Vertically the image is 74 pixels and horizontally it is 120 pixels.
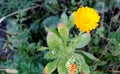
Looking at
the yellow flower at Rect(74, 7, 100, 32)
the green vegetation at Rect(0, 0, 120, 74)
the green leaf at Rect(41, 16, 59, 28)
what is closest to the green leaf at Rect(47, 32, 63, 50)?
the green vegetation at Rect(0, 0, 120, 74)

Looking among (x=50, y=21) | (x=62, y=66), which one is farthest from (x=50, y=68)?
(x=50, y=21)

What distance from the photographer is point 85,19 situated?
138 cm

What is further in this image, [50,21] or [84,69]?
[50,21]

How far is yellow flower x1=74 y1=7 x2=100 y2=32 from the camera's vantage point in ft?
4.42

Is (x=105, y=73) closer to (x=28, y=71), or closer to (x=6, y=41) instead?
(x=28, y=71)

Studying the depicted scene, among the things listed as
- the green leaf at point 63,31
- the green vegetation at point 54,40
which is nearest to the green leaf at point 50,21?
the green vegetation at point 54,40

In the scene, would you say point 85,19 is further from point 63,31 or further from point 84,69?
point 84,69

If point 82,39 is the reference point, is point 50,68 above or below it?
below

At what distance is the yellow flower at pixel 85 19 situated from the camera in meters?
1.35

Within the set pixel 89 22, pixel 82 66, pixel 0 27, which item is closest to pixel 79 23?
pixel 89 22

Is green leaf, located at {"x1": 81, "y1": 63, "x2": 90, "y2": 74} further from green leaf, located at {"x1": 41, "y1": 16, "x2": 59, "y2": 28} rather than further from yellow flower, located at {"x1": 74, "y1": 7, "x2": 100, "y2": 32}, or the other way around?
green leaf, located at {"x1": 41, "y1": 16, "x2": 59, "y2": 28}

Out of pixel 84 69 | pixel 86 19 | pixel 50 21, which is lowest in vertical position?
pixel 84 69

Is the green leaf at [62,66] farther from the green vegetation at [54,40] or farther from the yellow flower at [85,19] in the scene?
the yellow flower at [85,19]

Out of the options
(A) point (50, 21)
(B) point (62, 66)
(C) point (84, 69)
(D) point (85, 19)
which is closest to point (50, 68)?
(B) point (62, 66)
